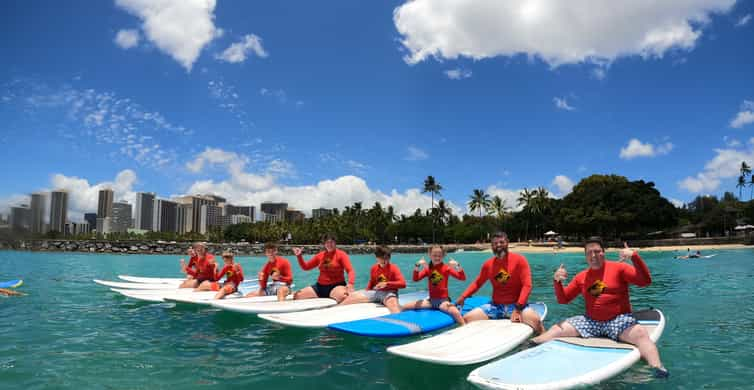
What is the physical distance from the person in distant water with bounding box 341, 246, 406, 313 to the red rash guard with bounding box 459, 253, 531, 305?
2.10 m

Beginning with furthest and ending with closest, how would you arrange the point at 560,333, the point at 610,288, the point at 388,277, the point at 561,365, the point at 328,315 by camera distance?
the point at 388,277 → the point at 328,315 → the point at 560,333 → the point at 610,288 → the point at 561,365

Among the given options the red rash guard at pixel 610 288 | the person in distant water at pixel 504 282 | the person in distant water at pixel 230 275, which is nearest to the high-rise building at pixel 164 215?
the person in distant water at pixel 230 275

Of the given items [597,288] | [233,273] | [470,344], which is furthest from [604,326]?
[233,273]

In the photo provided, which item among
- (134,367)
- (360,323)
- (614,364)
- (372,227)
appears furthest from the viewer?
(372,227)

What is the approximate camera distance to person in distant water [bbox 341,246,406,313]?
9344 millimetres

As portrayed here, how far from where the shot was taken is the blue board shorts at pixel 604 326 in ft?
19.7

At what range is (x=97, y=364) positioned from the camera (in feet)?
21.5

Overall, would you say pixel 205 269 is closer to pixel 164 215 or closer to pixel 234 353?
pixel 234 353

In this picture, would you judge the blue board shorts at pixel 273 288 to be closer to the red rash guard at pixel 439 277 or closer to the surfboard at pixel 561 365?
the red rash guard at pixel 439 277

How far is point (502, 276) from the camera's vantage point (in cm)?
766

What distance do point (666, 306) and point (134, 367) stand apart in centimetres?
1342

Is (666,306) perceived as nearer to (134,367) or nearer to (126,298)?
(134,367)

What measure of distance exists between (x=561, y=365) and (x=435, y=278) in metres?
3.65

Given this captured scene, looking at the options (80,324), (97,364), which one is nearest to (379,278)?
(97,364)
